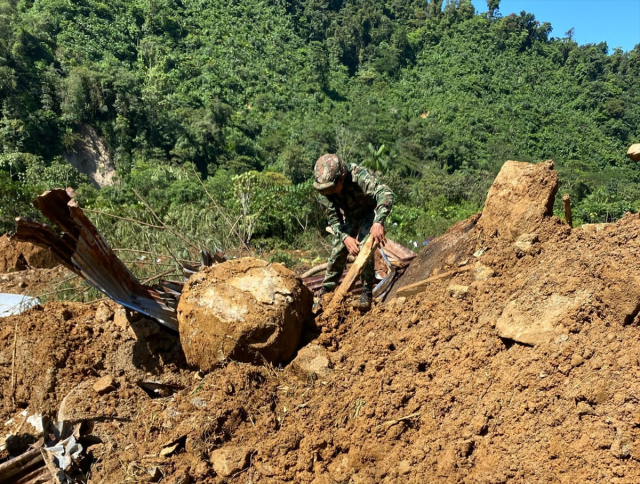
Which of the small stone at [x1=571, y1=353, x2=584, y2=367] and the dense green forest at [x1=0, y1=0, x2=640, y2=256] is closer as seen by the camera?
the small stone at [x1=571, y1=353, x2=584, y2=367]

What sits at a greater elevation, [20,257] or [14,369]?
[14,369]

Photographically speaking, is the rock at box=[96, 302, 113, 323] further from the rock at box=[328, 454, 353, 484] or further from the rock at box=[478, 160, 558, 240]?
the rock at box=[478, 160, 558, 240]

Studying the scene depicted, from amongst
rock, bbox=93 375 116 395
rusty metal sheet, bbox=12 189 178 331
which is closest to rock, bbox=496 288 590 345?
rusty metal sheet, bbox=12 189 178 331

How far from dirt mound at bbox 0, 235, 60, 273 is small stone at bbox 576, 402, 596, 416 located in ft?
28.2

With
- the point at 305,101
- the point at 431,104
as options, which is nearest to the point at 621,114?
the point at 431,104

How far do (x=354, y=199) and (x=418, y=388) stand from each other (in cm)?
206

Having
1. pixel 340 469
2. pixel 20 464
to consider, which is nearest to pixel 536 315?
pixel 340 469

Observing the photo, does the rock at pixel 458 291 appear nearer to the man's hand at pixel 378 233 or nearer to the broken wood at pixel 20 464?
the man's hand at pixel 378 233

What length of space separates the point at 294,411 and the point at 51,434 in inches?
52.5

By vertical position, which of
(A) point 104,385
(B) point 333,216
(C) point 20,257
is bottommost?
(C) point 20,257

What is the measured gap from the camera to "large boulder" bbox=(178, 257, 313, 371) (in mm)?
2826

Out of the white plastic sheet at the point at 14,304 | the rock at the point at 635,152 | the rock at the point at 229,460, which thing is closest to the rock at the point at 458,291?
the rock at the point at 635,152

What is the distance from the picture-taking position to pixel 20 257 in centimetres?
801

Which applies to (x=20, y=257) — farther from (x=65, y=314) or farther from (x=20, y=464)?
(x=20, y=464)
